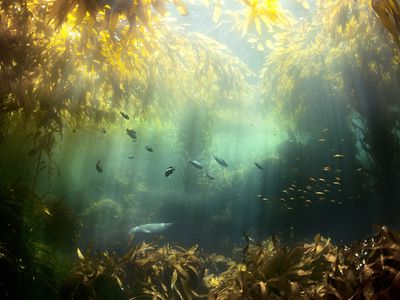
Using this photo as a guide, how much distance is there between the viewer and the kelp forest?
146 inches

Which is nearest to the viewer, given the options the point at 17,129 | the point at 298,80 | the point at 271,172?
the point at 17,129

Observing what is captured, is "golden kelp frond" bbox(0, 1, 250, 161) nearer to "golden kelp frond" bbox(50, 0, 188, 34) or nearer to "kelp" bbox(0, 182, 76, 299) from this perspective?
"golden kelp frond" bbox(50, 0, 188, 34)

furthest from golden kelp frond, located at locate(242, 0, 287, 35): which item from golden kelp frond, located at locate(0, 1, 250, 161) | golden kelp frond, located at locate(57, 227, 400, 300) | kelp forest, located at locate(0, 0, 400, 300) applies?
golden kelp frond, located at locate(57, 227, 400, 300)

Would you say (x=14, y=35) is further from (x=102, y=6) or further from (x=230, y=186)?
(x=230, y=186)

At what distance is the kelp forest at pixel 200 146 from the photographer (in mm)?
3709

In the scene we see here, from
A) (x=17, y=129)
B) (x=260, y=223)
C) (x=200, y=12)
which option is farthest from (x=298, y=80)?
(x=17, y=129)

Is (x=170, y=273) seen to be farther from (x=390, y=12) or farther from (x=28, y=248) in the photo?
(x=390, y=12)

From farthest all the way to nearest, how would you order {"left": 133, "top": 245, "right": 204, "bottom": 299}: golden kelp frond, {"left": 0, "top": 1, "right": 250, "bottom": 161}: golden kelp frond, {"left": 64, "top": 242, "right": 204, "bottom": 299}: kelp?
{"left": 0, "top": 1, "right": 250, "bottom": 161}: golden kelp frond → {"left": 133, "top": 245, "right": 204, "bottom": 299}: golden kelp frond → {"left": 64, "top": 242, "right": 204, "bottom": 299}: kelp

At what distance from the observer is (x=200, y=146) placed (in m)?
18.5

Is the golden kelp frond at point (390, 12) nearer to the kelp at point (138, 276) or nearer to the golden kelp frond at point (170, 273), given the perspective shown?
the kelp at point (138, 276)

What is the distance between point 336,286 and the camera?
2666 millimetres

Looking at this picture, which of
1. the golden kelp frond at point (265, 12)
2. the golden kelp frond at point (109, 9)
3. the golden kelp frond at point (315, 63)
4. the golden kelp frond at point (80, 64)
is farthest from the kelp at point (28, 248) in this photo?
the golden kelp frond at point (315, 63)

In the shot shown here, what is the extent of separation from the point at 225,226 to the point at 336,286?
13179 mm

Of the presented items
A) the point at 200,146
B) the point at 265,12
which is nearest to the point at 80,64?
the point at 265,12
